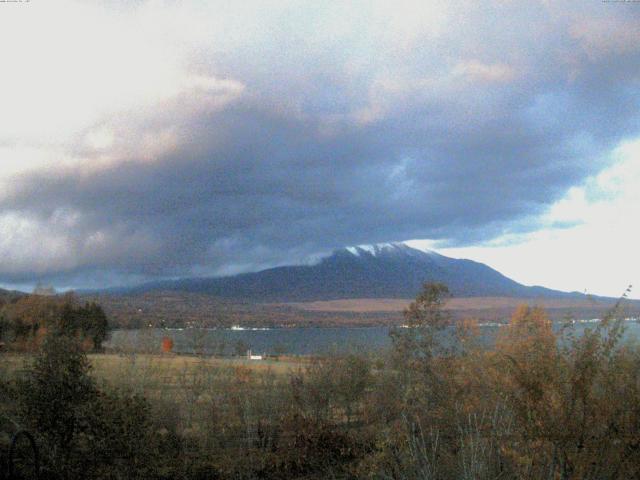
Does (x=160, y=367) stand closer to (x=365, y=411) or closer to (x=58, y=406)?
(x=365, y=411)

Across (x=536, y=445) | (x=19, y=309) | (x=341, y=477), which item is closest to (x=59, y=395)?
(x=341, y=477)

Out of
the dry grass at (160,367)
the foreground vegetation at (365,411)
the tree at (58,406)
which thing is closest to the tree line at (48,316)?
the dry grass at (160,367)

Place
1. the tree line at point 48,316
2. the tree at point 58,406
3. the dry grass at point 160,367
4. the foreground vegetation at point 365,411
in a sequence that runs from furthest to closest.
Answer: the tree line at point 48,316 → the dry grass at point 160,367 → the tree at point 58,406 → the foreground vegetation at point 365,411

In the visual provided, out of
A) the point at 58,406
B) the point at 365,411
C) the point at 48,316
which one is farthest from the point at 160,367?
the point at 48,316

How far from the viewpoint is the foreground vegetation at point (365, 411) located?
278 inches

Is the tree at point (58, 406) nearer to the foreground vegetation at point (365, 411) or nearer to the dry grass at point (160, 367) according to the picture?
the foreground vegetation at point (365, 411)

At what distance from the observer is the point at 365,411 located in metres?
14.8

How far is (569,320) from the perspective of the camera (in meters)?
7.96

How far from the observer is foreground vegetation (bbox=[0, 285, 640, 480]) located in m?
7.06

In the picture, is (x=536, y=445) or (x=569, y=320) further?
(x=569, y=320)

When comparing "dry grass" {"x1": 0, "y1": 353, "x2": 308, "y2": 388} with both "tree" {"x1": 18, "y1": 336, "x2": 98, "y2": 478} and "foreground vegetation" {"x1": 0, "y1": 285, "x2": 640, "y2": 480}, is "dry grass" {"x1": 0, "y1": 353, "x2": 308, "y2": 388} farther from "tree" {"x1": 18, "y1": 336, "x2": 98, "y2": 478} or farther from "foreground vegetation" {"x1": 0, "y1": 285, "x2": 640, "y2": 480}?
"tree" {"x1": 18, "y1": 336, "x2": 98, "y2": 478}

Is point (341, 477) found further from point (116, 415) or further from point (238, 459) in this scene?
point (116, 415)

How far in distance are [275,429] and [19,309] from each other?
26.5 meters

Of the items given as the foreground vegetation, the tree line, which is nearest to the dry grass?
the foreground vegetation
